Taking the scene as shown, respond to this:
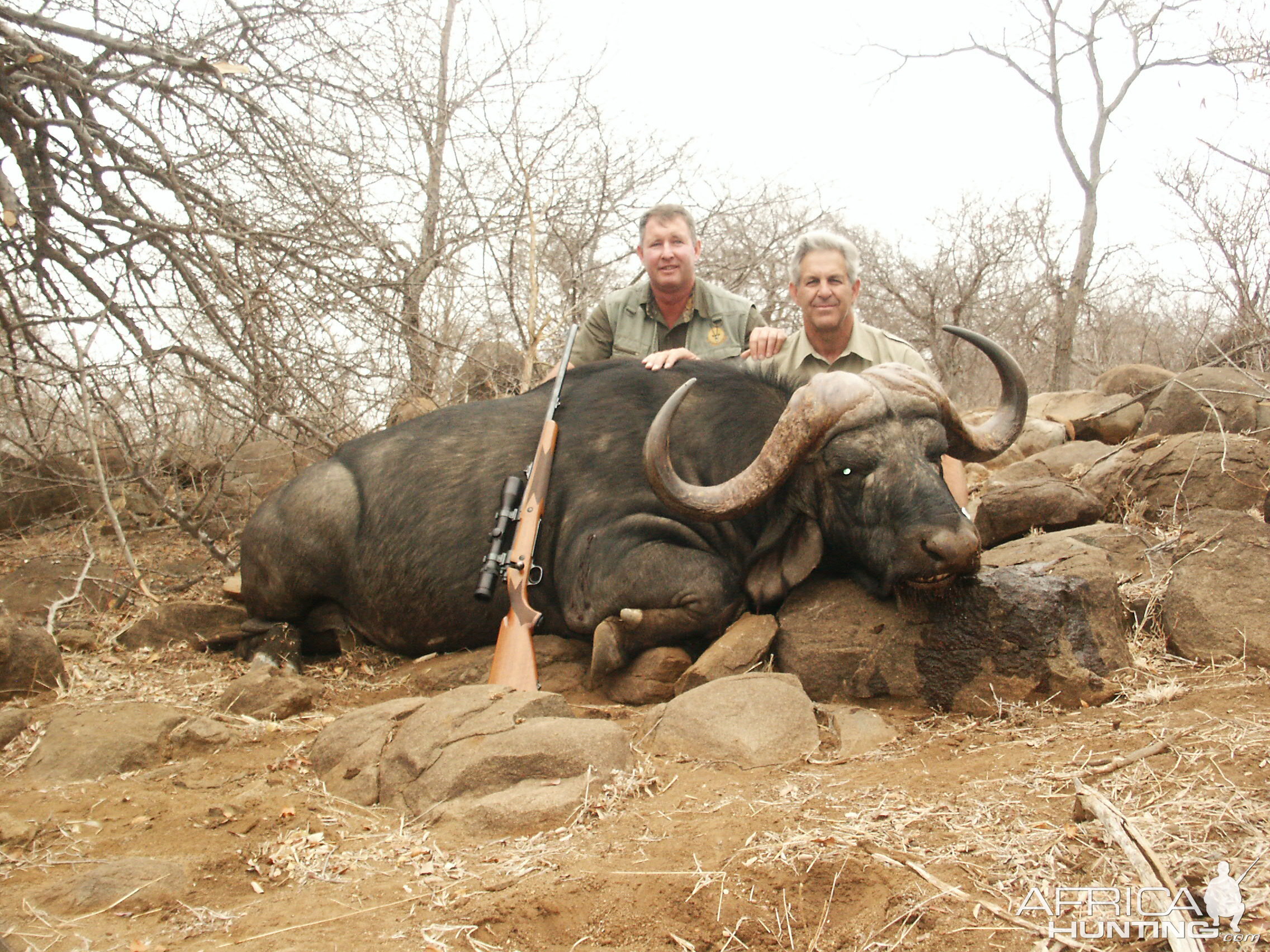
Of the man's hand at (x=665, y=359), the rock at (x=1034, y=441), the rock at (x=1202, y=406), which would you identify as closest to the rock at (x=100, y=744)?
the man's hand at (x=665, y=359)

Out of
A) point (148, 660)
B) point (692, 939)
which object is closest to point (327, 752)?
point (692, 939)

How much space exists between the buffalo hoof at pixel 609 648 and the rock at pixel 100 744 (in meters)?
1.66

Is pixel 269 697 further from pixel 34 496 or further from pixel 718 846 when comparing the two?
pixel 34 496

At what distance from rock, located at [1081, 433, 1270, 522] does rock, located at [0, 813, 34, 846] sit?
5.36 meters

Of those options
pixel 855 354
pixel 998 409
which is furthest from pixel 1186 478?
pixel 855 354

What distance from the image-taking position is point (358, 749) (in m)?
3.26

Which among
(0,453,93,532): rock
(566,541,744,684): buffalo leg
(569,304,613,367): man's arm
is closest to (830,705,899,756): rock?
(566,541,744,684): buffalo leg

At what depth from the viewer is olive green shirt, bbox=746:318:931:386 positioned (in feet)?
18.5

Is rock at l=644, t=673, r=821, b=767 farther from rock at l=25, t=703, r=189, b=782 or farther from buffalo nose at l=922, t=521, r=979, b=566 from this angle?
rock at l=25, t=703, r=189, b=782

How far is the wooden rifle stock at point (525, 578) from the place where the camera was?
396 centimetres

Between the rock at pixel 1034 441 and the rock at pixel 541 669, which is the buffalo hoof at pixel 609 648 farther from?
the rock at pixel 1034 441

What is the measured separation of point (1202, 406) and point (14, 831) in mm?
7625

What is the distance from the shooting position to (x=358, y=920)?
216cm

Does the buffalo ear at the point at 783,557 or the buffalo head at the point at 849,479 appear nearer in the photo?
the buffalo head at the point at 849,479
